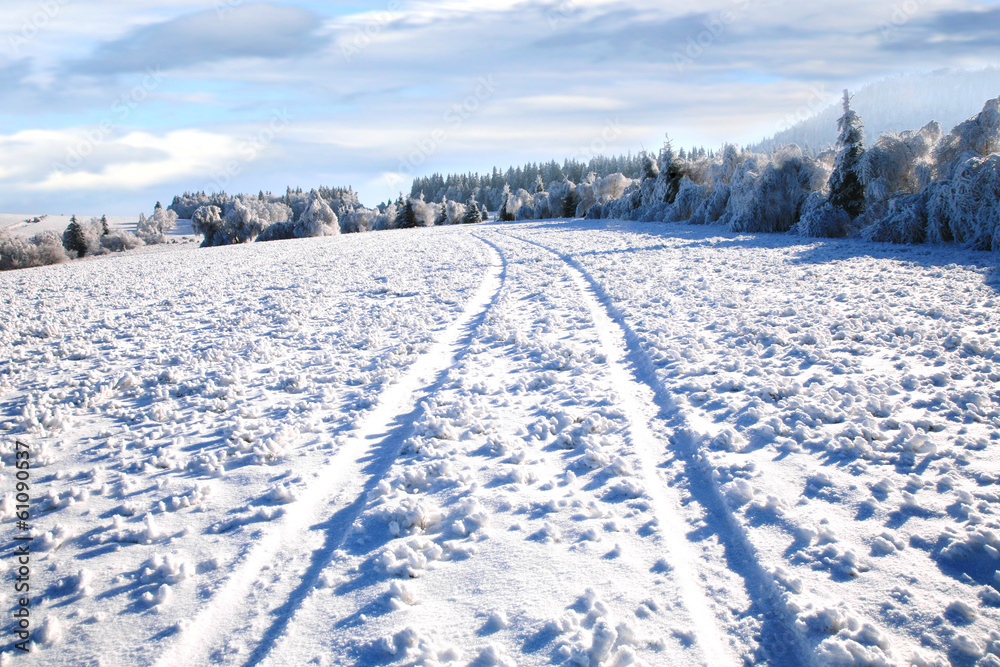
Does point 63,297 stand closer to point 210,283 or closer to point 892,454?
point 210,283

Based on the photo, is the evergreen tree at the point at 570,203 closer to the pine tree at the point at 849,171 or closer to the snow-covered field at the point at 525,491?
the pine tree at the point at 849,171

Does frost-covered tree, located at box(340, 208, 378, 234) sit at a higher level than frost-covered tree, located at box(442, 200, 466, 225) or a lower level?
lower

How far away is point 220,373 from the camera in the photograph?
7.66m

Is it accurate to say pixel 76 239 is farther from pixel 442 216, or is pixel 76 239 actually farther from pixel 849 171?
pixel 849 171

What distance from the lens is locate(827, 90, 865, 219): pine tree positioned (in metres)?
24.6

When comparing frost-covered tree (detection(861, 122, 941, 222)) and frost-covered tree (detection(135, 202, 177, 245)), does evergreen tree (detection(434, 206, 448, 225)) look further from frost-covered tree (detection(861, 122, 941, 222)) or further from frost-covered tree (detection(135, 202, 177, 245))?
frost-covered tree (detection(861, 122, 941, 222))

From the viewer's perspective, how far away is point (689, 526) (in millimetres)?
3830

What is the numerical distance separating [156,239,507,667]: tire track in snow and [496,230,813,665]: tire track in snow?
2515mm

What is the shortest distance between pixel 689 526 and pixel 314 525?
3.00 m

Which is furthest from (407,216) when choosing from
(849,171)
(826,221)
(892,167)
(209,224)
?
(892,167)

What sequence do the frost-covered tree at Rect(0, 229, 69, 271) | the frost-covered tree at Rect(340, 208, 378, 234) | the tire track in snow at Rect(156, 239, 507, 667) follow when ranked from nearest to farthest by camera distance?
the tire track in snow at Rect(156, 239, 507, 667) < the frost-covered tree at Rect(0, 229, 69, 271) < the frost-covered tree at Rect(340, 208, 378, 234)

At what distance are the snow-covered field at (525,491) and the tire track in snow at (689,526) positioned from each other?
0.06ft

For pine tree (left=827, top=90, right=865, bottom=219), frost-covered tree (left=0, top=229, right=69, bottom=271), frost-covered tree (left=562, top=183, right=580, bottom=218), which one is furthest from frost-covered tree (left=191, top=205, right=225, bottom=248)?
pine tree (left=827, top=90, right=865, bottom=219)

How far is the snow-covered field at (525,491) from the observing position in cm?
295
